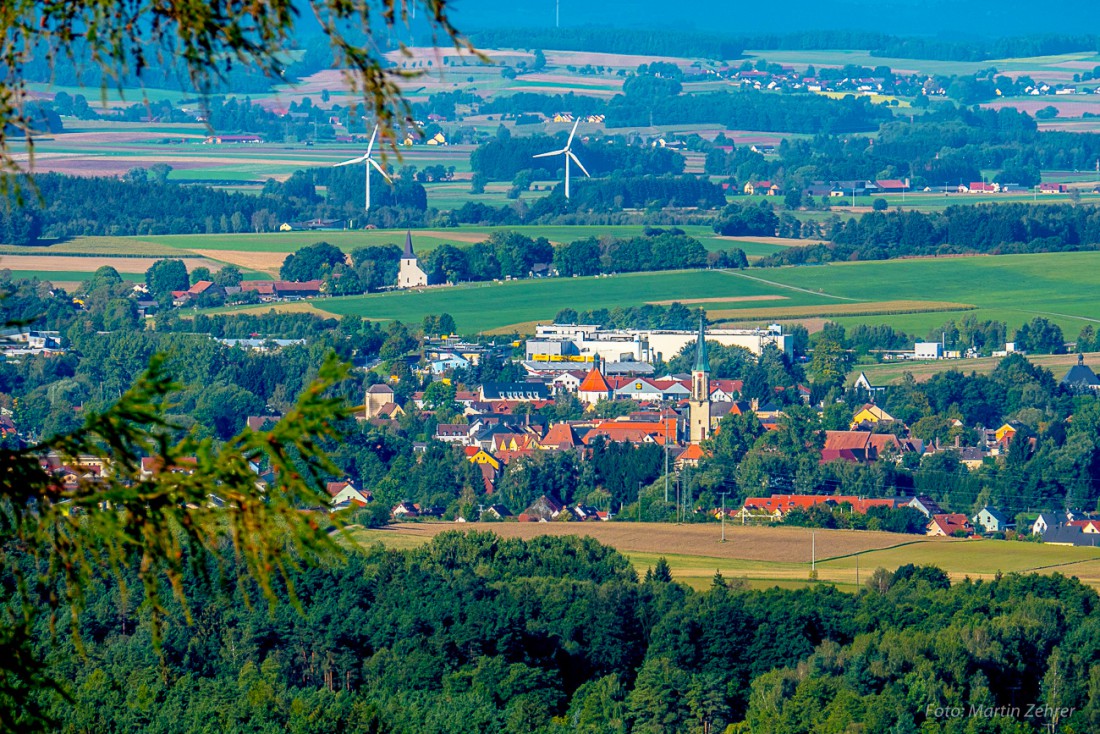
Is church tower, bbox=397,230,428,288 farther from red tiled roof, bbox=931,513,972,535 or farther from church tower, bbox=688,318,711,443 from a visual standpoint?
red tiled roof, bbox=931,513,972,535

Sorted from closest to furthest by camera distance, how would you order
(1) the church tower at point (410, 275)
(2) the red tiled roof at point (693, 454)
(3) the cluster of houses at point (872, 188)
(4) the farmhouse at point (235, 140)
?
(2) the red tiled roof at point (693, 454) → (1) the church tower at point (410, 275) → (3) the cluster of houses at point (872, 188) → (4) the farmhouse at point (235, 140)

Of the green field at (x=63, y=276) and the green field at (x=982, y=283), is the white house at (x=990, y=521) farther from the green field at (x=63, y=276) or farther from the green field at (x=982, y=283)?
the green field at (x=63, y=276)

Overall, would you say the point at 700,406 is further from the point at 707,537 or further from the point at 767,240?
the point at 767,240

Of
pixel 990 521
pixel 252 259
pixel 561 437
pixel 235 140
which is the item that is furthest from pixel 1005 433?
pixel 235 140

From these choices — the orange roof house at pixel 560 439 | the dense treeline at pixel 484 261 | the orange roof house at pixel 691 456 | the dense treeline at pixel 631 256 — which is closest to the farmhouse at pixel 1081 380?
the orange roof house at pixel 691 456

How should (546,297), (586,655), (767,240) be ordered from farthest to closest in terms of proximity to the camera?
(767,240) < (546,297) < (586,655)

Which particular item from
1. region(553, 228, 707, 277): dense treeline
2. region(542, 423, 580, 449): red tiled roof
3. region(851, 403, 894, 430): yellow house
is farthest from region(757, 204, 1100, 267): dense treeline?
region(542, 423, 580, 449): red tiled roof
